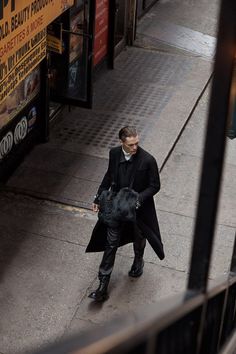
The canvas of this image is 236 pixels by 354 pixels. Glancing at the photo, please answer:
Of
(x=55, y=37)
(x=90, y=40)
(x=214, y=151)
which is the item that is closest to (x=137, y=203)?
(x=55, y=37)

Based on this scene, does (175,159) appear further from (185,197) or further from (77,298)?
(77,298)

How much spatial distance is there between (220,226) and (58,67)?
363 cm

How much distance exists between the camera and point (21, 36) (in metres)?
7.51

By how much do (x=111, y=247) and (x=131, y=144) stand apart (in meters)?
1.14

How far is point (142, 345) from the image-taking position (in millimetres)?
1590

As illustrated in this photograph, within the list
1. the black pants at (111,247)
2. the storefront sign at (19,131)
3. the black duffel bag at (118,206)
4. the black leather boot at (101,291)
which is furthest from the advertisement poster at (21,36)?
the black leather boot at (101,291)

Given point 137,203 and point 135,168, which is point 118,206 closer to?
point 137,203

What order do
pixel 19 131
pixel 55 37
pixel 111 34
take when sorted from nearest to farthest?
1. pixel 19 131
2. pixel 55 37
3. pixel 111 34

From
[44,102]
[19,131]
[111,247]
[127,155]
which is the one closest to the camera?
[127,155]

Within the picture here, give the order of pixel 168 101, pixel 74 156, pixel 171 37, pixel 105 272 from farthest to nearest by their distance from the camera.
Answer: pixel 171 37, pixel 168 101, pixel 74 156, pixel 105 272

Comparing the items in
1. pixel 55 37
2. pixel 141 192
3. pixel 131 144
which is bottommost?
pixel 141 192

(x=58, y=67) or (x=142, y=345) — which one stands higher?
(x=142, y=345)

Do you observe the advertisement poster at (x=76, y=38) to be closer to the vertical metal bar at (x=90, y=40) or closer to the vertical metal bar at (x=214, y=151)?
the vertical metal bar at (x=90, y=40)

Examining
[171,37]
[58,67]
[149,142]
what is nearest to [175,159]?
[149,142]
